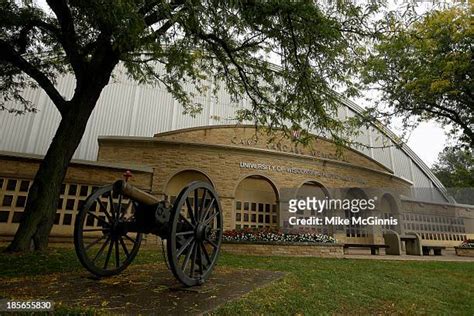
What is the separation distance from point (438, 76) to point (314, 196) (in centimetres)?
721

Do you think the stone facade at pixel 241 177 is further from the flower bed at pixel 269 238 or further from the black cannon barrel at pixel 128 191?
the black cannon barrel at pixel 128 191

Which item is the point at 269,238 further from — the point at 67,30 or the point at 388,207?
the point at 388,207

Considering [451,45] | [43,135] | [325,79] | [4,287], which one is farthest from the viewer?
[43,135]

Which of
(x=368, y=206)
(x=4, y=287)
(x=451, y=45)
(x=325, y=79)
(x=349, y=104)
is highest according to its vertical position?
(x=349, y=104)

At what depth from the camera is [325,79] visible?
6109mm

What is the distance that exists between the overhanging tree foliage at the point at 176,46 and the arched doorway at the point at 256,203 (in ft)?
19.2

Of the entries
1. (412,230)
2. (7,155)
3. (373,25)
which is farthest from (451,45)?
(7,155)

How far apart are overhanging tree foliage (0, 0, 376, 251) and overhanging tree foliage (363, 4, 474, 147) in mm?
3586

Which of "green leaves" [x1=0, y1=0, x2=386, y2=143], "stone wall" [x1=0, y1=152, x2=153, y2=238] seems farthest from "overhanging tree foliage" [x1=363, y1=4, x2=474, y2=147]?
"stone wall" [x1=0, y1=152, x2=153, y2=238]

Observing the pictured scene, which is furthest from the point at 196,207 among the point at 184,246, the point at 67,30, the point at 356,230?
the point at 356,230

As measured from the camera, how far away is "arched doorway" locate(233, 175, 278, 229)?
44.9 feet

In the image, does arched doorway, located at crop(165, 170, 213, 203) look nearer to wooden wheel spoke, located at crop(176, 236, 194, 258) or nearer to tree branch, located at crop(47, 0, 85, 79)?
tree branch, located at crop(47, 0, 85, 79)

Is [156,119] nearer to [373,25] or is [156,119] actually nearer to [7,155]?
[7,155]

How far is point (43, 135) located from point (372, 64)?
13602 millimetres
